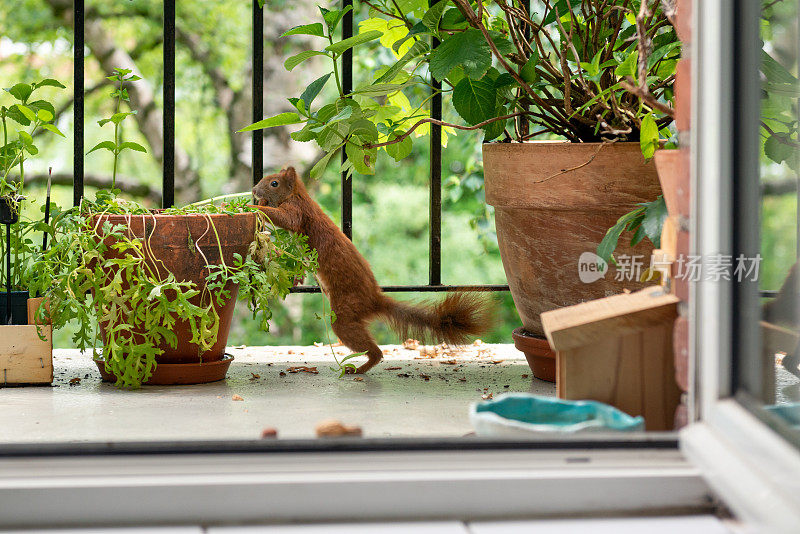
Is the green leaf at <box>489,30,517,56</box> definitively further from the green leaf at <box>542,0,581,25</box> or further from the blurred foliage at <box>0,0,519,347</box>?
the blurred foliage at <box>0,0,519,347</box>

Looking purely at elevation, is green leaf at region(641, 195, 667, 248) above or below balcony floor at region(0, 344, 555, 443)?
above

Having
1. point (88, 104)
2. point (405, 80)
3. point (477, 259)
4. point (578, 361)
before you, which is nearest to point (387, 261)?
point (477, 259)

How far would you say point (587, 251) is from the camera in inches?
77.4

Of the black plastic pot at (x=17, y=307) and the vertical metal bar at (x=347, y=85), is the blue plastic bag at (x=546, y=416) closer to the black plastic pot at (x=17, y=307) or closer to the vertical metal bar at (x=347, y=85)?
the vertical metal bar at (x=347, y=85)

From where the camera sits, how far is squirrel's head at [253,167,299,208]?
2348mm

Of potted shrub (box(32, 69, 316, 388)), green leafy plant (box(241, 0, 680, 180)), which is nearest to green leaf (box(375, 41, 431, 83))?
green leafy plant (box(241, 0, 680, 180))

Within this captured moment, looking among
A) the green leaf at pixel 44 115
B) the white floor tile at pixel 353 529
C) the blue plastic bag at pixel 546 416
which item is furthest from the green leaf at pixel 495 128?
the white floor tile at pixel 353 529

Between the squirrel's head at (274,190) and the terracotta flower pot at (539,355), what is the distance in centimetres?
75

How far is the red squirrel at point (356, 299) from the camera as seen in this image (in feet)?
7.14

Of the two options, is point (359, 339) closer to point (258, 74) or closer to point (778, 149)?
point (258, 74)

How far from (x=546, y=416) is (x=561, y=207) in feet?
2.47

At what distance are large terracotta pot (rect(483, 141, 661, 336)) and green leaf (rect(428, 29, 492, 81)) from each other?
8.6 inches

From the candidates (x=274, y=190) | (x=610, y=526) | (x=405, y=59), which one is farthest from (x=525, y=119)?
(x=610, y=526)

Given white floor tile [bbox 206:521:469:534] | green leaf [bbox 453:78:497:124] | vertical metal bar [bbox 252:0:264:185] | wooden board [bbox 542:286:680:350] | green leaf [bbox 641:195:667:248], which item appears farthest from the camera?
vertical metal bar [bbox 252:0:264:185]
